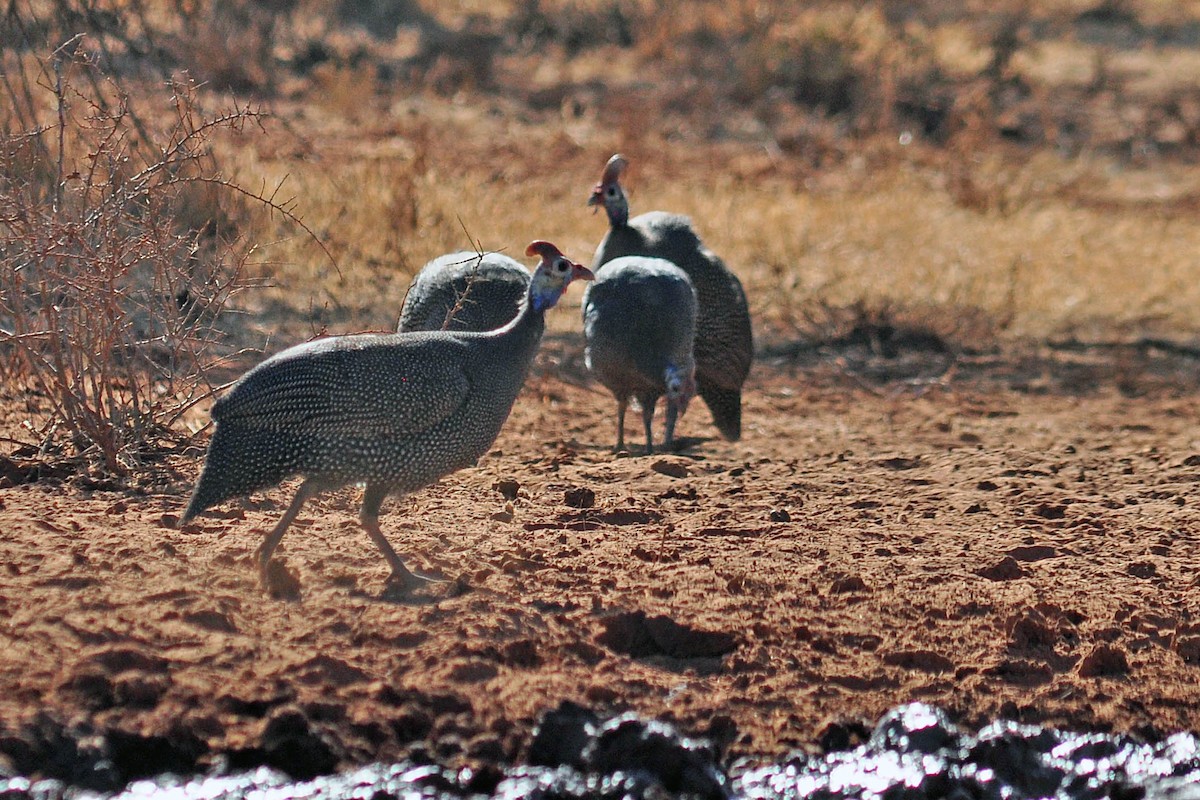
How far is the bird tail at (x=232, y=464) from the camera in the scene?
14.1ft

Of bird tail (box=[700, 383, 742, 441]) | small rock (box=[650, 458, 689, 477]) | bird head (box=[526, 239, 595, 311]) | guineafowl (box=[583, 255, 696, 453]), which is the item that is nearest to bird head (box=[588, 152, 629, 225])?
guineafowl (box=[583, 255, 696, 453])

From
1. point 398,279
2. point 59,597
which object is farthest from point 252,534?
point 398,279

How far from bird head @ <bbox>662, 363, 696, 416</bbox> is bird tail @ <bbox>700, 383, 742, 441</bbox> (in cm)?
33

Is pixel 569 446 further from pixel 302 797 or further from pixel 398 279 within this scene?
pixel 302 797

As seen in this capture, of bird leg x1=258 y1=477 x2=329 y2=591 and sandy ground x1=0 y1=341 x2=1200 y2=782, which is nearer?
sandy ground x1=0 y1=341 x2=1200 y2=782

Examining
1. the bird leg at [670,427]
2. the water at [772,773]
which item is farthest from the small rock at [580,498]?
the water at [772,773]

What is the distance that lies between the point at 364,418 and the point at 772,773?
1404 millimetres

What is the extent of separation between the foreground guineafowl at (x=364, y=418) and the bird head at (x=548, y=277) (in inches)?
7.7

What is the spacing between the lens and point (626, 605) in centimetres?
447

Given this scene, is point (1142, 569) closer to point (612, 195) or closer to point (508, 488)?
point (508, 488)

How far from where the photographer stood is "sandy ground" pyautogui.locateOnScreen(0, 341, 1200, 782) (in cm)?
389

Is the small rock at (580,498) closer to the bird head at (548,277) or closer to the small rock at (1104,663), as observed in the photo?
the bird head at (548,277)

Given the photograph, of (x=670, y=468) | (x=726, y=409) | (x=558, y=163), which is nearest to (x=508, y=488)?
(x=670, y=468)

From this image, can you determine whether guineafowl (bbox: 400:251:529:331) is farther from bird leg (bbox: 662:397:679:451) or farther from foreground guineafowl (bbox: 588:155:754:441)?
bird leg (bbox: 662:397:679:451)
